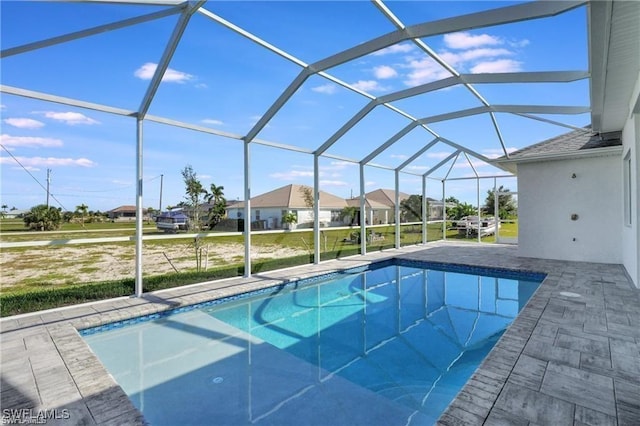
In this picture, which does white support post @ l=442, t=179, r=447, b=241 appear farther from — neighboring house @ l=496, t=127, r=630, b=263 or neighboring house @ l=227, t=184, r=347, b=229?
neighboring house @ l=227, t=184, r=347, b=229

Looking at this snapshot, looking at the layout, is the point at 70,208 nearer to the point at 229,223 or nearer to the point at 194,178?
the point at 194,178

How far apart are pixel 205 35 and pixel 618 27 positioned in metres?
5.40

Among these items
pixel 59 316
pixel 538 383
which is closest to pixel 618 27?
pixel 538 383

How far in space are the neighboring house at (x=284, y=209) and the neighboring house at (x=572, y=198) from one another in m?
5.93

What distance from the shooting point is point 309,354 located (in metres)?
4.80

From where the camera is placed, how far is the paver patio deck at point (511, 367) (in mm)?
2725

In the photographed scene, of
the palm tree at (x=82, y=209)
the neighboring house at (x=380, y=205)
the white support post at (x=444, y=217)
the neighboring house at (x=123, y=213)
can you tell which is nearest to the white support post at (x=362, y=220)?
the neighboring house at (x=380, y=205)

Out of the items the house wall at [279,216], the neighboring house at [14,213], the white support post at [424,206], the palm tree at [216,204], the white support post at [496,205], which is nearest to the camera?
the neighboring house at [14,213]

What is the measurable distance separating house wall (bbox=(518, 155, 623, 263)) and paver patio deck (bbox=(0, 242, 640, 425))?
3718 mm

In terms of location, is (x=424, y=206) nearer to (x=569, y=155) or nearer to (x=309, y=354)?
(x=569, y=155)

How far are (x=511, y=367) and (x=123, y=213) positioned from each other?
6530mm

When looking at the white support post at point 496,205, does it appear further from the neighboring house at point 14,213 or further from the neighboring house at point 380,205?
the neighboring house at point 14,213

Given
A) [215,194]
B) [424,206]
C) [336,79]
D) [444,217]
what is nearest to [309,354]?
[215,194]

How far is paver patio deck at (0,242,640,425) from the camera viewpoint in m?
2.72
